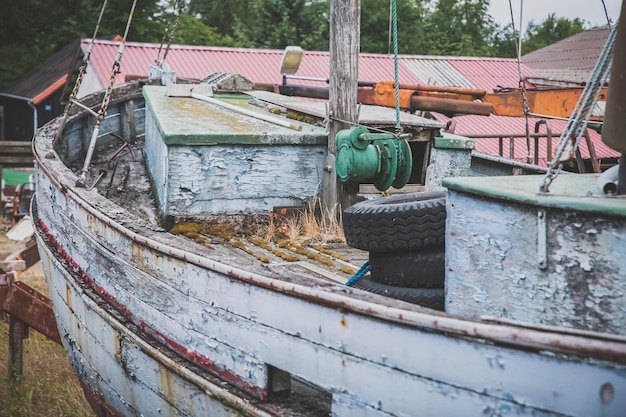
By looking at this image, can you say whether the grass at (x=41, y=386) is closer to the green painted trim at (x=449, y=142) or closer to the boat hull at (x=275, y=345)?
the boat hull at (x=275, y=345)

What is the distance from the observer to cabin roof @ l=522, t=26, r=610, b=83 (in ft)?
91.5

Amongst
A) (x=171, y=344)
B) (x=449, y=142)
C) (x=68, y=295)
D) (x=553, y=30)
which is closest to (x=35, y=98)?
(x=68, y=295)

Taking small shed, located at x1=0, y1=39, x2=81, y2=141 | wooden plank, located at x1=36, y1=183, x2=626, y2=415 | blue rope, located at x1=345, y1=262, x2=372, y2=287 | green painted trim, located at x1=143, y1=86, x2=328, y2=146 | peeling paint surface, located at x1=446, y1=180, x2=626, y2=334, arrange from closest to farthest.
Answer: wooden plank, located at x1=36, y1=183, x2=626, y2=415 < peeling paint surface, located at x1=446, y1=180, x2=626, y2=334 < blue rope, located at x1=345, y1=262, x2=372, y2=287 < green painted trim, located at x1=143, y1=86, x2=328, y2=146 < small shed, located at x1=0, y1=39, x2=81, y2=141

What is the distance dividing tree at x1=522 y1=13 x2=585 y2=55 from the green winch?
51.3 m

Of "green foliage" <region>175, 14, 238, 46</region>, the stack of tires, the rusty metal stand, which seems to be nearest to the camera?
the stack of tires

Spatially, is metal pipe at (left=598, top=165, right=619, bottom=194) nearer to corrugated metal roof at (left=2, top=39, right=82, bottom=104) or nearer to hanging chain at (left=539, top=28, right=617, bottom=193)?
hanging chain at (left=539, top=28, right=617, bottom=193)

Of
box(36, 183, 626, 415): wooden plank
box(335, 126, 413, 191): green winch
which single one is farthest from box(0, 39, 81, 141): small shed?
box(36, 183, 626, 415): wooden plank

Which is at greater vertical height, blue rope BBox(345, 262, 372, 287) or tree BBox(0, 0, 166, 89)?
tree BBox(0, 0, 166, 89)

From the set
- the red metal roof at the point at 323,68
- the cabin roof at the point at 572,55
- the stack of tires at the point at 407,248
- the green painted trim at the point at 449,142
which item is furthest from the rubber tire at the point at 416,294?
the cabin roof at the point at 572,55

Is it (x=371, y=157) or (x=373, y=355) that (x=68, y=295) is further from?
(x=373, y=355)

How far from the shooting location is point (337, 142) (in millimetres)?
5516

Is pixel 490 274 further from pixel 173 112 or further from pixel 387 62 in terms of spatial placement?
pixel 387 62

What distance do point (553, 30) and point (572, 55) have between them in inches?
1075

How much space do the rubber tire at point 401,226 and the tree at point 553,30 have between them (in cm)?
5311
